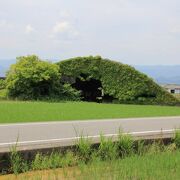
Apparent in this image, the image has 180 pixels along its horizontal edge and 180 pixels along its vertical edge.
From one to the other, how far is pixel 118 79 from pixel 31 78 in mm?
6320

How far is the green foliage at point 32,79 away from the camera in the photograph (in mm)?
31312

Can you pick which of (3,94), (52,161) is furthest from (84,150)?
(3,94)

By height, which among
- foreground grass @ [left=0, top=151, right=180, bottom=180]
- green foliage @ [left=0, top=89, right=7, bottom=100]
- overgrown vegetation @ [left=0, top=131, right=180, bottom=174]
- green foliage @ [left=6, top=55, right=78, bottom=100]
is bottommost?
foreground grass @ [left=0, top=151, right=180, bottom=180]

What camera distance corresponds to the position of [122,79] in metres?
34.5

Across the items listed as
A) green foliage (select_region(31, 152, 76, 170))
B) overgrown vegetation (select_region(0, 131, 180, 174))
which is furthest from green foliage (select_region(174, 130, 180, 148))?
green foliage (select_region(31, 152, 76, 170))

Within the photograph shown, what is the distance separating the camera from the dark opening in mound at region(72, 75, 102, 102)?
1403 inches

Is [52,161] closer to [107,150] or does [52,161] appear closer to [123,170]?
[107,150]

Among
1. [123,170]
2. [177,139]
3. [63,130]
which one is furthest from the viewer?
[63,130]

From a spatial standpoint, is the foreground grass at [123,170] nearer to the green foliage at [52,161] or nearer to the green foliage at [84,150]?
the green foliage at [52,161]

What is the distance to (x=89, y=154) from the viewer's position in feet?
31.4

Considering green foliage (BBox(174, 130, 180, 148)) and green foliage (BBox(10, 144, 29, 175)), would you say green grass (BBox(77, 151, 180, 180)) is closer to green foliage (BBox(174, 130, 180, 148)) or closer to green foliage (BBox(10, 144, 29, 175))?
green foliage (BBox(10, 144, 29, 175))

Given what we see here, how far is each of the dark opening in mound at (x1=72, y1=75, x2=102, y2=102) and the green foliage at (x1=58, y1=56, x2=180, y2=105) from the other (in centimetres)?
59

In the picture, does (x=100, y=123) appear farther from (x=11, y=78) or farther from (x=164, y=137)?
(x=11, y=78)

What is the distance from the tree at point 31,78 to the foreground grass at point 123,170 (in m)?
22.3
